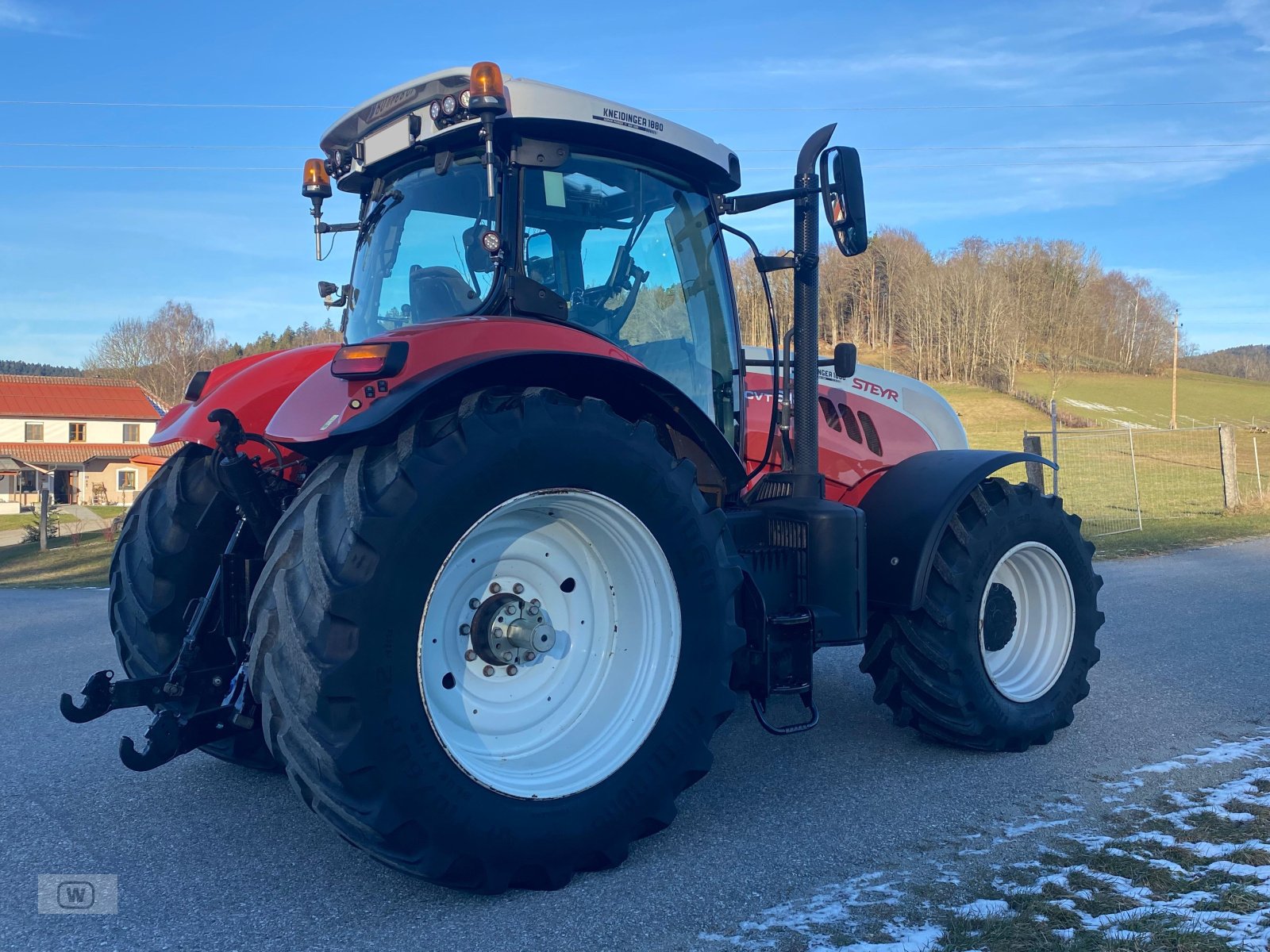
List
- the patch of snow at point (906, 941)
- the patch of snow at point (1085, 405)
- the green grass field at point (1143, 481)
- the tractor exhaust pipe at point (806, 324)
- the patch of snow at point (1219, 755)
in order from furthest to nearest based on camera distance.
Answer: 1. the patch of snow at point (1085, 405)
2. the green grass field at point (1143, 481)
3. the tractor exhaust pipe at point (806, 324)
4. the patch of snow at point (1219, 755)
5. the patch of snow at point (906, 941)

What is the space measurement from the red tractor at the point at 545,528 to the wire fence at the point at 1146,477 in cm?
804

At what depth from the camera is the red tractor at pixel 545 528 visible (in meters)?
2.78

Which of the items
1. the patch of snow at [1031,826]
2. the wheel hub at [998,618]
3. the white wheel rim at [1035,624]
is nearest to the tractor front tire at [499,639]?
the patch of snow at [1031,826]

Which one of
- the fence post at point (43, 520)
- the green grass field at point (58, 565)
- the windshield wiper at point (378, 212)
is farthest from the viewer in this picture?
the fence post at point (43, 520)

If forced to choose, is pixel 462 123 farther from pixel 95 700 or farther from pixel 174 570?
pixel 95 700

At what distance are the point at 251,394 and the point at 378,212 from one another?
901 millimetres

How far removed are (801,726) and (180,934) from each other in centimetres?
215

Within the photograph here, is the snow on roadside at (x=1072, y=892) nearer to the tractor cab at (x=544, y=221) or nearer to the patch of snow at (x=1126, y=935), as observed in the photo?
the patch of snow at (x=1126, y=935)

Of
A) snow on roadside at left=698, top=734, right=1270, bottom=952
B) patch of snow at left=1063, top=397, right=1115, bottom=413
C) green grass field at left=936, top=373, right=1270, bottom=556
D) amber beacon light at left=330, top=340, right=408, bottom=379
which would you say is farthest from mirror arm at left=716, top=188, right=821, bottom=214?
patch of snow at left=1063, top=397, right=1115, bottom=413

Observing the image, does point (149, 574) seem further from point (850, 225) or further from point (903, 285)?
point (903, 285)

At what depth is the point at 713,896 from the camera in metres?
2.95

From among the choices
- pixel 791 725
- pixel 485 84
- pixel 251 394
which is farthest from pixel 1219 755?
pixel 251 394

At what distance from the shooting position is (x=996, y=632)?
15.1 feet

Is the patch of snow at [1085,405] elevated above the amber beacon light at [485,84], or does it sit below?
above
